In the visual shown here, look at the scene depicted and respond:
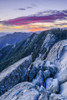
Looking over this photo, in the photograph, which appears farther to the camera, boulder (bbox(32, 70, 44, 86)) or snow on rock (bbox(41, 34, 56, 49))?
snow on rock (bbox(41, 34, 56, 49))

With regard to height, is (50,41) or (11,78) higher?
(50,41)

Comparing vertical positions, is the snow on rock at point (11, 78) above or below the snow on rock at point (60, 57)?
below

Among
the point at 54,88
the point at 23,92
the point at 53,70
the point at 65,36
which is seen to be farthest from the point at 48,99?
the point at 65,36

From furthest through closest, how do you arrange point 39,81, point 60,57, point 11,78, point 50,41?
point 50,41, point 11,78, point 60,57, point 39,81

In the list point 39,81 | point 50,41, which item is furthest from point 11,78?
point 50,41

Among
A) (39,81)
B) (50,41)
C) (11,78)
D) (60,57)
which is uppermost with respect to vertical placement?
(50,41)

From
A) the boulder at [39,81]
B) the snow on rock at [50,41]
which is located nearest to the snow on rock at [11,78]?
the boulder at [39,81]

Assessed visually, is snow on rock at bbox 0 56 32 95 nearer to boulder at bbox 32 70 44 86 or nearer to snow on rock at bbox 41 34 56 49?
boulder at bbox 32 70 44 86

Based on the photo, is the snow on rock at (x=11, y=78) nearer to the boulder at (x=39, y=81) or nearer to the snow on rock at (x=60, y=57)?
the boulder at (x=39, y=81)

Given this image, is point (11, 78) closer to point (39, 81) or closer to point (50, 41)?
point (39, 81)

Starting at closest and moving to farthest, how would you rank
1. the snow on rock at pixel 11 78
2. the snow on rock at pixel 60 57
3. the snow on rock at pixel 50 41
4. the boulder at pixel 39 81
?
1. the boulder at pixel 39 81
2. the snow on rock at pixel 60 57
3. the snow on rock at pixel 11 78
4. the snow on rock at pixel 50 41

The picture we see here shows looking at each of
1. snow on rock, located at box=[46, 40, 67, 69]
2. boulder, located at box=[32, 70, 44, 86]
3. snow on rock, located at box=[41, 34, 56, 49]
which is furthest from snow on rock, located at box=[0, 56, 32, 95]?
snow on rock, located at box=[41, 34, 56, 49]

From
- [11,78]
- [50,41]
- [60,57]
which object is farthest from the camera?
[50,41]
